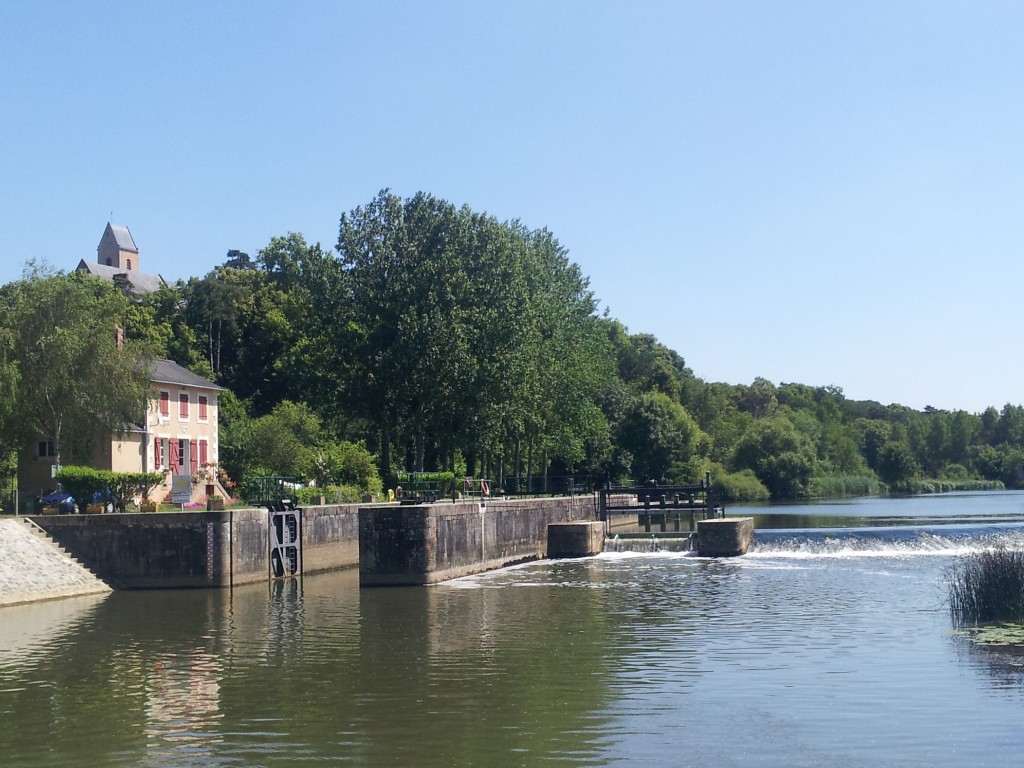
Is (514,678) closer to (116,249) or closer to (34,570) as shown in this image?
(34,570)

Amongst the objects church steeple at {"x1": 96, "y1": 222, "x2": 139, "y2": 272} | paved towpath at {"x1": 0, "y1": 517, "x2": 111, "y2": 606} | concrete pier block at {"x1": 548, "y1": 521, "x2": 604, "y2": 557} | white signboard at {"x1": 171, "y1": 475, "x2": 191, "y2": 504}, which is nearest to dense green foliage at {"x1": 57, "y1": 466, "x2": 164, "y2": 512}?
white signboard at {"x1": 171, "y1": 475, "x2": 191, "y2": 504}

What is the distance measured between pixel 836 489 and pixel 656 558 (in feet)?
249

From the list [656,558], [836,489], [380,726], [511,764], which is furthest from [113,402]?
[836,489]

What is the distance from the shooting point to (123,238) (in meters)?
180

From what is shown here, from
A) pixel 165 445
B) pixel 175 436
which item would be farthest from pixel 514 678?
pixel 175 436

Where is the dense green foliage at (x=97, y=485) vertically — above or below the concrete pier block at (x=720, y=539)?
above

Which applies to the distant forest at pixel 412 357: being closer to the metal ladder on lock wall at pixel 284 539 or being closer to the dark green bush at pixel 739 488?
the dark green bush at pixel 739 488

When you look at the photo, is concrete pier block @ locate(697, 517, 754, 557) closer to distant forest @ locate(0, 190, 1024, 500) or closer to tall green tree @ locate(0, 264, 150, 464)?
distant forest @ locate(0, 190, 1024, 500)

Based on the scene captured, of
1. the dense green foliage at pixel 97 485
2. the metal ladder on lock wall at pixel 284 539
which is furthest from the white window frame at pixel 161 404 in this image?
the metal ladder on lock wall at pixel 284 539

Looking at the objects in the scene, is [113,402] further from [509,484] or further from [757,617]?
[509,484]

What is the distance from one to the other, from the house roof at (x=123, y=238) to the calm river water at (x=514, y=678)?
498ft

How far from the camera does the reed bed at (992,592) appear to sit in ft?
78.8

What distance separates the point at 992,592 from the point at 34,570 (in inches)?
1017

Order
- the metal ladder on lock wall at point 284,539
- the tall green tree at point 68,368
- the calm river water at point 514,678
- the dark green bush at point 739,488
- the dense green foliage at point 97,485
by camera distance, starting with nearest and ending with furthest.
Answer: the calm river water at point 514,678 < the dense green foliage at point 97,485 < the metal ladder on lock wall at point 284,539 < the tall green tree at point 68,368 < the dark green bush at point 739,488
